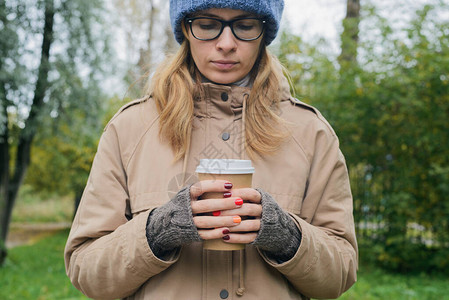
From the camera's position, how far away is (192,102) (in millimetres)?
1802

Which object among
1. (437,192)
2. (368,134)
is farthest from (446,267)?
(368,134)

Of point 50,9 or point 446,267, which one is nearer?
point 446,267

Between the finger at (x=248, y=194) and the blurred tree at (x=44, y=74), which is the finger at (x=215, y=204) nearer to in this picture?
the finger at (x=248, y=194)

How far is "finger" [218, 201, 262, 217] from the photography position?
1.39 m

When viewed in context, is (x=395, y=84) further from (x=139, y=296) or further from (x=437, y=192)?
(x=139, y=296)

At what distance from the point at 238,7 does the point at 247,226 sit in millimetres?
795

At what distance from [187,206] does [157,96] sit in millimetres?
585

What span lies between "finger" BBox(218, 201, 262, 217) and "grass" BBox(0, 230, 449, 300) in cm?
436

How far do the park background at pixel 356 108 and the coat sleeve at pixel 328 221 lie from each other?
4.01 metres

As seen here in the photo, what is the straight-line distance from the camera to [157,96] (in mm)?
1838

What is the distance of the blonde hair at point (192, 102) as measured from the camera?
174 centimetres

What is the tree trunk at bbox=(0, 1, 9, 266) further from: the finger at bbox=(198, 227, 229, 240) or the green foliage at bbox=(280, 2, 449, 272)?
the finger at bbox=(198, 227, 229, 240)

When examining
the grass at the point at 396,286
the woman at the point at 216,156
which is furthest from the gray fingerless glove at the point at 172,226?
the grass at the point at 396,286

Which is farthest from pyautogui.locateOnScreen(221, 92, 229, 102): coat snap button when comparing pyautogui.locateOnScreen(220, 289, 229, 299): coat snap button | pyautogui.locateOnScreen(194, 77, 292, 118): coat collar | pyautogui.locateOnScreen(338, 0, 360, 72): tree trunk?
pyautogui.locateOnScreen(338, 0, 360, 72): tree trunk
